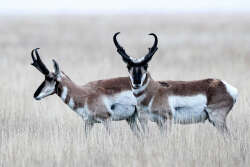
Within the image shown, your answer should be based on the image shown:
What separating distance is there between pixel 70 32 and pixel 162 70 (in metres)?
11.2

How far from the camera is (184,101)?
27.2 feet

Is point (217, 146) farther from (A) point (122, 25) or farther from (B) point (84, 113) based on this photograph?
(A) point (122, 25)

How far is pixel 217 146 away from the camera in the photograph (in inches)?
270

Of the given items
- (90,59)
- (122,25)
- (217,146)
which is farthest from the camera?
(122,25)

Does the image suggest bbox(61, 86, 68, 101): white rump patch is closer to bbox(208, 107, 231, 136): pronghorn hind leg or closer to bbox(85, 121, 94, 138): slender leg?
bbox(85, 121, 94, 138): slender leg

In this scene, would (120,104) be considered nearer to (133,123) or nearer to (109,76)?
(133,123)

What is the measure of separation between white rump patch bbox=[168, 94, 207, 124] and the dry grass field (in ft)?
0.47

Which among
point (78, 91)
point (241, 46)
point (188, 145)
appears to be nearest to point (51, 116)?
point (78, 91)

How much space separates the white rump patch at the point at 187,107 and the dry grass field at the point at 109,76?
0.47 ft

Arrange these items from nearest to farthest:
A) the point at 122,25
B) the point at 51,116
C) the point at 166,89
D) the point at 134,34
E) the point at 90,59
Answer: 1. the point at 166,89
2. the point at 51,116
3. the point at 90,59
4. the point at 134,34
5. the point at 122,25

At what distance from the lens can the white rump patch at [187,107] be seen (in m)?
8.27

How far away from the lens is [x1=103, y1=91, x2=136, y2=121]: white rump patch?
857 centimetres

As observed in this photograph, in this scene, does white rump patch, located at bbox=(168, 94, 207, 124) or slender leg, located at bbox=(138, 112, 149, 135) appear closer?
slender leg, located at bbox=(138, 112, 149, 135)

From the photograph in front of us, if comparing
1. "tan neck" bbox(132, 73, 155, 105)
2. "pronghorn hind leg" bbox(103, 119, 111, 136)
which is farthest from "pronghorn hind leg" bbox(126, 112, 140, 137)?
"tan neck" bbox(132, 73, 155, 105)
